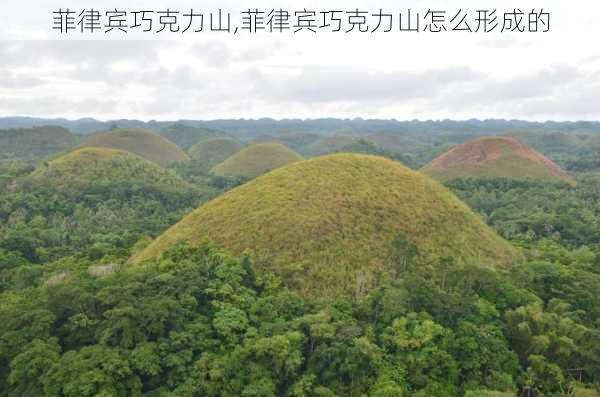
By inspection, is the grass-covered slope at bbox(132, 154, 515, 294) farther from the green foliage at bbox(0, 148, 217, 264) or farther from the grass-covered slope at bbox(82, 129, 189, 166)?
the grass-covered slope at bbox(82, 129, 189, 166)

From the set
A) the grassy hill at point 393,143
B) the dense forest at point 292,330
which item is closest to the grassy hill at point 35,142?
the grassy hill at point 393,143

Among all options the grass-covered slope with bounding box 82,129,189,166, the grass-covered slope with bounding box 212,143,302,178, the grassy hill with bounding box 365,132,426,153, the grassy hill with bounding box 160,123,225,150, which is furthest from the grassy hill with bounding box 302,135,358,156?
the grass-covered slope with bounding box 82,129,189,166

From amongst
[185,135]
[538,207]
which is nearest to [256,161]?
[538,207]

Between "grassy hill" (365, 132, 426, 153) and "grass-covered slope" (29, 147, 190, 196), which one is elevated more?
"grassy hill" (365, 132, 426, 153)

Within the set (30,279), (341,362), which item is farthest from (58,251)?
(341,362)

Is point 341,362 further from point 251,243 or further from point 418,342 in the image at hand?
point 251,243

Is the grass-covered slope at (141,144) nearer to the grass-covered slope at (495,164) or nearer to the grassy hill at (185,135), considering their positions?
the grassy hill at (185,135)

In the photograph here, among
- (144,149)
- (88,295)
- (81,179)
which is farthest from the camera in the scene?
(144,149)
